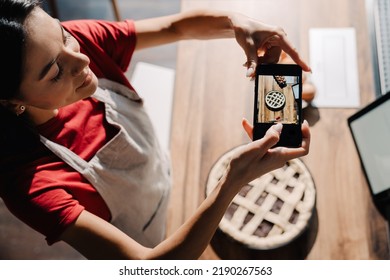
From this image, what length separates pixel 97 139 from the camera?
2.69 feet

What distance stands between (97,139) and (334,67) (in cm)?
63

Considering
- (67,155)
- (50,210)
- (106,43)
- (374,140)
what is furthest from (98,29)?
(374,140)

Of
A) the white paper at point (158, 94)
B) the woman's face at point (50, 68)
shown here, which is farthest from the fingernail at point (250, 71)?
the white paper at point (158, 94)

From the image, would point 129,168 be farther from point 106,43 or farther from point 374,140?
point 374,140

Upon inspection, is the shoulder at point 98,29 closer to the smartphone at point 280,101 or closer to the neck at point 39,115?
the neck at point 39,115

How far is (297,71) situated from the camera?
0.65m

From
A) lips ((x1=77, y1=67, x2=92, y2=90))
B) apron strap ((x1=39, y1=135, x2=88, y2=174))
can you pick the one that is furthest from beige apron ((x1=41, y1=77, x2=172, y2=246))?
lips ((x1=77, y1=67, x2=92, y2=90))

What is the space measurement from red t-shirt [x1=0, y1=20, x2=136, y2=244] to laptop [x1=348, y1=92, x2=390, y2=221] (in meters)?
0.55

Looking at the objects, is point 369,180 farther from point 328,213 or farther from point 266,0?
point 266,0

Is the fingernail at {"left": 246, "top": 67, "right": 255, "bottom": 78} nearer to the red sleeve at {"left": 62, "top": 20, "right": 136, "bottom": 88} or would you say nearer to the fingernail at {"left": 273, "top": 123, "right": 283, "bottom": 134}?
the fingernail at {"left": 273, "top": 123, "right": 283, "bottom": 134}

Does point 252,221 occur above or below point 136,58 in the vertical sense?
below

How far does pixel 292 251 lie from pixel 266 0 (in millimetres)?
604

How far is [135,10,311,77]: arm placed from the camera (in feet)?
2.34
